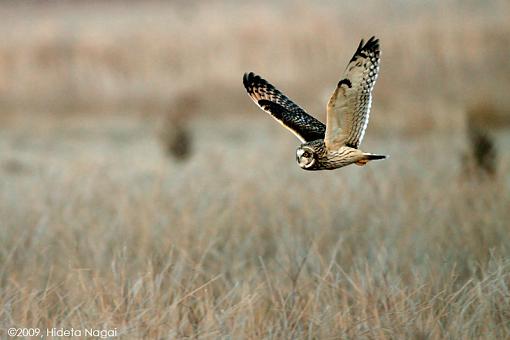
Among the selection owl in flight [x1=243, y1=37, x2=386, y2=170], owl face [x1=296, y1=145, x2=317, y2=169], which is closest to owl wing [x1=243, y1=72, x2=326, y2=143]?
owl in flight [x1=243, y1=37, x2=386, y2=170]

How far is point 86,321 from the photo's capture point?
301 cm

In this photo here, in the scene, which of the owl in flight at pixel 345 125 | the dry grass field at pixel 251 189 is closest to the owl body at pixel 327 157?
the owl in flight at pixel 345 125

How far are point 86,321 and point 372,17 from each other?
13.1 meters

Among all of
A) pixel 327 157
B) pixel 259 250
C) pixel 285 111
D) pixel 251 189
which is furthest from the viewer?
pixel 251 189

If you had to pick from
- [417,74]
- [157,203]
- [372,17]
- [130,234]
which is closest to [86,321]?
[130,234]

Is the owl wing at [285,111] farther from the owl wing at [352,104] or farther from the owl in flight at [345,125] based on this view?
the owl wing at [352,104]

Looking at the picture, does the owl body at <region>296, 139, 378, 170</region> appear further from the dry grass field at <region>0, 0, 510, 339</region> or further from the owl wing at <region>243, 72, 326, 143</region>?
the dry grass field at <region>0, 0, 510, 339</region>

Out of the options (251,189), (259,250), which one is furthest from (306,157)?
(251,189)

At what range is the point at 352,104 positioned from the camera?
8.64 ft

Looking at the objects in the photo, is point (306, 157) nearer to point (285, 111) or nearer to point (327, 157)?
point (327, 157)

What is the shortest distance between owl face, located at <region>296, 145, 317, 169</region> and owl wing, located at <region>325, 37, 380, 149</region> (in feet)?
0.17

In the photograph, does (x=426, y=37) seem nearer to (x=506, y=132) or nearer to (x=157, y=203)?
(x=506, y=132)

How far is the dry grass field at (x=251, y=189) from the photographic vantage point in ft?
10.3

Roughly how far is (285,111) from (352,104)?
487 mm
